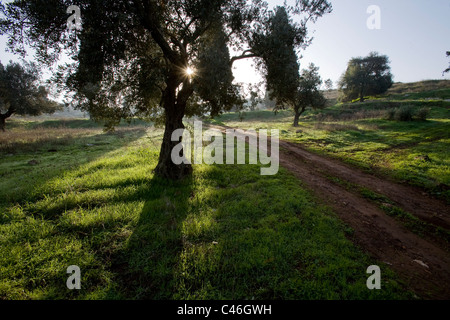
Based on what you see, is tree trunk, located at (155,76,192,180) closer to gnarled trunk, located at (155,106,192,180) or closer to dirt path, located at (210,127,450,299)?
gnarled trunk, located at (155,106,192,180)

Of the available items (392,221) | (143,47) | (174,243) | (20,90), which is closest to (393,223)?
Answer: (392,221)

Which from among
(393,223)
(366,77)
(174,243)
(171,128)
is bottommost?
(174,243)

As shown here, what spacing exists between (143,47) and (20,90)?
34.7 meters

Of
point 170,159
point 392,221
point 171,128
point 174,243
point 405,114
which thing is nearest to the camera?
point 174,243

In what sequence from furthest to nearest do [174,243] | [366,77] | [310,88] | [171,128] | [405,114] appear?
[366,77]
[310,88]
[405,114]
[171,128]
[174,243]

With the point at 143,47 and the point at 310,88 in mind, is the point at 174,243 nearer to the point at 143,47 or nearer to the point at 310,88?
the point at 143,47

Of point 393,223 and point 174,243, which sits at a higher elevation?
point 393,223

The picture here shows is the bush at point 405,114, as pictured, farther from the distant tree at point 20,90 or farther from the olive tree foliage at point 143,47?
the distant tree at point 20,90

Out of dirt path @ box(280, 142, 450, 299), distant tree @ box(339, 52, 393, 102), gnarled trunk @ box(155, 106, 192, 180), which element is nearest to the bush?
dirt path @ box(280, 142, 450, 299)

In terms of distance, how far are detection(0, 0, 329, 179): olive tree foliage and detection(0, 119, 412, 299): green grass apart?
3.45 m

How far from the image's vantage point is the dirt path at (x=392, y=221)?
14.3 feet

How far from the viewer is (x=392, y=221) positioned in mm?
6500
